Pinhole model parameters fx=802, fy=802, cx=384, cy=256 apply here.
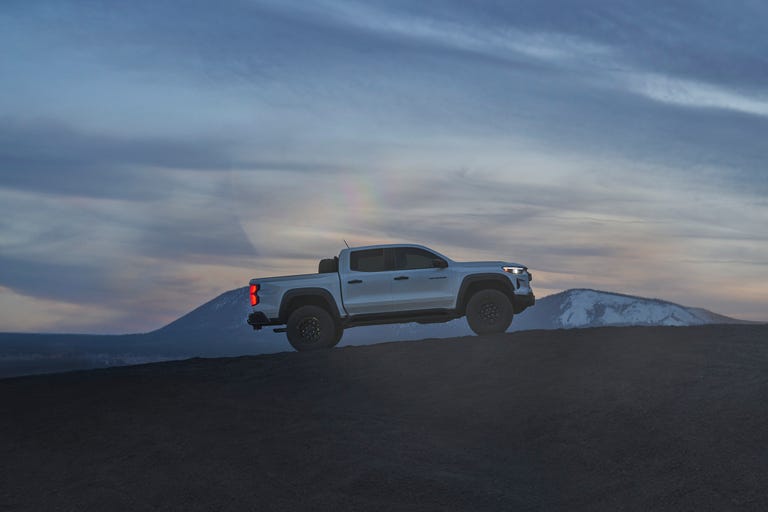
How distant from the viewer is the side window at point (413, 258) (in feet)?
62.3

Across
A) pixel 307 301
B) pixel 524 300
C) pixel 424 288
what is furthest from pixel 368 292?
pixel 524 300

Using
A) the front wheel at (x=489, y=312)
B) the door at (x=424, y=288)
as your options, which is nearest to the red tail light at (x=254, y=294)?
the door at (x=424, y=288)

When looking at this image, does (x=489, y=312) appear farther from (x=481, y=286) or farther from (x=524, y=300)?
(x=524, y=300)

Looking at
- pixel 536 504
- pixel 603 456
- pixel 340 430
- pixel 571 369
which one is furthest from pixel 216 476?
pixel 571 369

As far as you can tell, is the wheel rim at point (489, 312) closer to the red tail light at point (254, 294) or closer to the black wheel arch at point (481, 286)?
the black wheel arch at point (481, 286)

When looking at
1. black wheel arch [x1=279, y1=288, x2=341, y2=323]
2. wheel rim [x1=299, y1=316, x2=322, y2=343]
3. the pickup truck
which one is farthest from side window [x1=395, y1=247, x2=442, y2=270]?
wheel rim [x1=299, y1=316, x2=322, y2=343]

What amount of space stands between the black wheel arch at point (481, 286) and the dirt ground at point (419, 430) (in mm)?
1065

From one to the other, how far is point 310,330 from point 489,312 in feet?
14.1

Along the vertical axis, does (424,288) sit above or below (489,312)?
above

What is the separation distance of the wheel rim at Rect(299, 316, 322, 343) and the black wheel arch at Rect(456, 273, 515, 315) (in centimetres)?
340

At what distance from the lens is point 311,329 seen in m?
19.2

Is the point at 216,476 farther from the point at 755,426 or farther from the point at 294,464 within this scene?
the point at 755,426

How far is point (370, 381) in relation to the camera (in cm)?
1633

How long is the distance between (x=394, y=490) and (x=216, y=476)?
2.49 m
